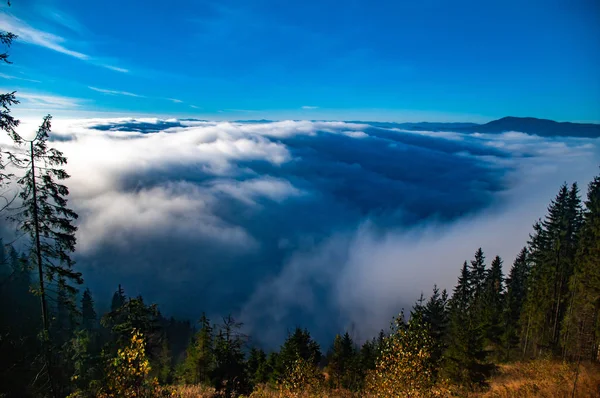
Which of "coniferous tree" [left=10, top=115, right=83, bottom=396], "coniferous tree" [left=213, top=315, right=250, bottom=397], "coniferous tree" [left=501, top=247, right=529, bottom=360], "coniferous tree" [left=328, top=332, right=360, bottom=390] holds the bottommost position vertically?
"coniferous tree" [left=328, top=332, right=360, bottom=390]

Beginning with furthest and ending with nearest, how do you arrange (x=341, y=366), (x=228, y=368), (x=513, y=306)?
(x=513, y=306)
(x=341, y=366)
(x=228, y=368)

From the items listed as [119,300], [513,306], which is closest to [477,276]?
[513,306]

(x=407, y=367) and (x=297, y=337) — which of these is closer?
(x=407, y=367)

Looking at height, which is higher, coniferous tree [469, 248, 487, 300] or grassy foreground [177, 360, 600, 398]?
grassy foreground [177, 360, 600, 398]

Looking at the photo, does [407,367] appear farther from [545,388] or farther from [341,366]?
[341,366]

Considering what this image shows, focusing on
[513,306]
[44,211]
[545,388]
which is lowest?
[513,306]

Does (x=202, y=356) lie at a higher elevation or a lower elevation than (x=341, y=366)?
higher

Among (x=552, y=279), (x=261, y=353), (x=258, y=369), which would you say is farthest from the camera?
(x=261, y=353)

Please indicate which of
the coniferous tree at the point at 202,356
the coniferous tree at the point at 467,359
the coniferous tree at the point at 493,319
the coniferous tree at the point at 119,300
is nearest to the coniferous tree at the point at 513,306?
the coniferous tree at the point at 493,319

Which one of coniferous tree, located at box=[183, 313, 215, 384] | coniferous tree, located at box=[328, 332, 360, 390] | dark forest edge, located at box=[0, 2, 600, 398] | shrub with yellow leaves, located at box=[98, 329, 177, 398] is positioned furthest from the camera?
coniferous tree, located at box=[328, 332, 360, 390]

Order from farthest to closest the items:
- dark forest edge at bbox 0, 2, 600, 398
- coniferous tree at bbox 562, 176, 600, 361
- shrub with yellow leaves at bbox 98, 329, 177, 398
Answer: coniferous tree at bbox 562, 176, 600, 361
dark forest edge at bbox 0, 2, 600, 398
shrub with yellow leaves at bbox 98, 329, 177, 398

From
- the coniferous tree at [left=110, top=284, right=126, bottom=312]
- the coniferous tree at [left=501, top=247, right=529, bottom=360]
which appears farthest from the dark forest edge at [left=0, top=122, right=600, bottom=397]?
the coniferous tree at [left=110, top=284, right=126, bottom=312]

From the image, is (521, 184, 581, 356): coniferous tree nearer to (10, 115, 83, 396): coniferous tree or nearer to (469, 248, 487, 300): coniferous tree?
(469, 248, 487, 300): coniferous tree

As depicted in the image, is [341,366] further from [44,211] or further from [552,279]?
[44,211]
